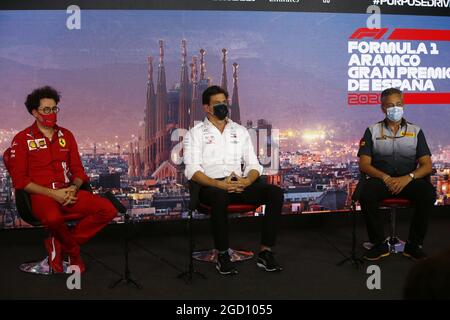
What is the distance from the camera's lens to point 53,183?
3961 millimetres

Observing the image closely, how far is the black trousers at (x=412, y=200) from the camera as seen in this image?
13.8 ft

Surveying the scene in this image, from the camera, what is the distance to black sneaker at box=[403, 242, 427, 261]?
4.18 meters

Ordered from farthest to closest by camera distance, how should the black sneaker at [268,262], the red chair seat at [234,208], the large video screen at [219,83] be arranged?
the large video screen at [219,83], the red chair seat at [234,208], the black sneaker at [268,262]

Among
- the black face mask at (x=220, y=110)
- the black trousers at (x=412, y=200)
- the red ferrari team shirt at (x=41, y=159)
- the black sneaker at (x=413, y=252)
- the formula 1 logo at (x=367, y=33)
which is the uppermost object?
the formula 1 logo at (x=367, y=33)

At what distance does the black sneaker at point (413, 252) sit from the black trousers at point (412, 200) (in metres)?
0.03

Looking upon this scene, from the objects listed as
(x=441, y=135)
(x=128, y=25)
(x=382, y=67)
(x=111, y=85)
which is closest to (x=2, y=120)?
(x=111, y=85)

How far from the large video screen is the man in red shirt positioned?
3.04 ft

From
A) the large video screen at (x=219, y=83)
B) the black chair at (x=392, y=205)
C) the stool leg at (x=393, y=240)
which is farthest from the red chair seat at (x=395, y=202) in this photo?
the large video screen at (x=219, y=83)

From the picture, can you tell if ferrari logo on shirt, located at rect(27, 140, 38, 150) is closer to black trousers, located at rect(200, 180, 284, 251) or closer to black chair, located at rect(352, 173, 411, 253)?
black trousers, located at rect(200, 180, 284, 251)

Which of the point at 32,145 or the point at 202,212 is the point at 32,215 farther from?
the point at 202,212

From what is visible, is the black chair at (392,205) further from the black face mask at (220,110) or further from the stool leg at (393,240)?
the black face mask at (220,110)

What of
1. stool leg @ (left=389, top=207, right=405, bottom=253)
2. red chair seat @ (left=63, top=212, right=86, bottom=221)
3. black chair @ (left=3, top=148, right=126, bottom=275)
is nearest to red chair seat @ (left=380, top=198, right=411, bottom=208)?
stool leg @ (left=389, top=207, right=405, bottom=253)

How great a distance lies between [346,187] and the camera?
5469 mm

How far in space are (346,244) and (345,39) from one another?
1.98 metres
